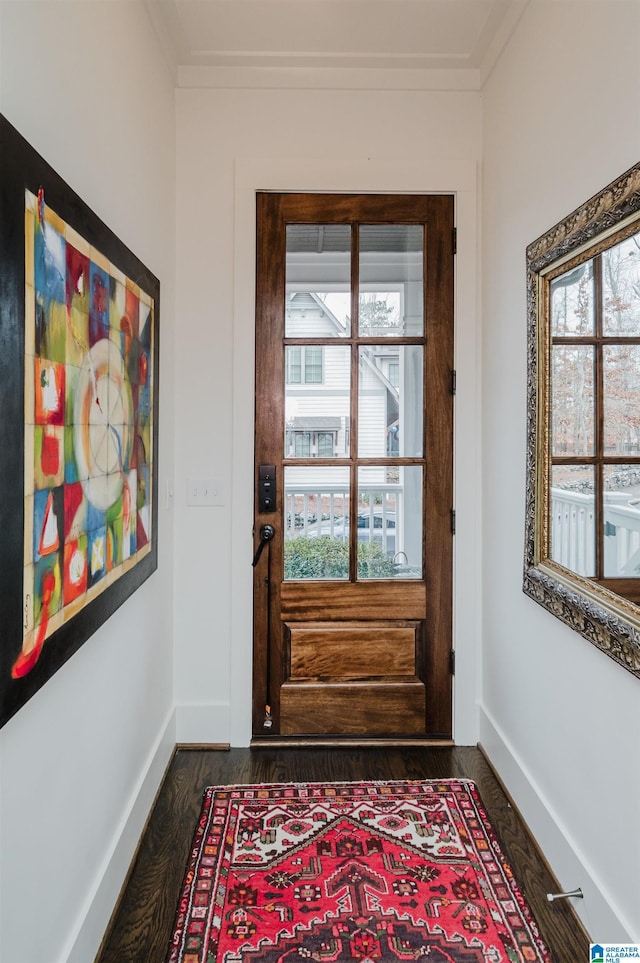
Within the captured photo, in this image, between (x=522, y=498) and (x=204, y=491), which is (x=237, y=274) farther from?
(x=522, y=498)

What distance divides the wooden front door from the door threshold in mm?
17

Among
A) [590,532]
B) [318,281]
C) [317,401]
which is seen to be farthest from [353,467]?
[590,532]

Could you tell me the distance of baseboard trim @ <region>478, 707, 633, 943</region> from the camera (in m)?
1.40

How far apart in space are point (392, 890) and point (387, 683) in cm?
88

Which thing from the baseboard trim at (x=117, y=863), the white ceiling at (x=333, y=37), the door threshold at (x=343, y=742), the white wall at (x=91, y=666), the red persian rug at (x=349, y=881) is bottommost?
the red persian rug at (x=349, y=881)

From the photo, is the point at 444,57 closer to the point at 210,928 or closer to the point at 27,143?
the point at 27,143

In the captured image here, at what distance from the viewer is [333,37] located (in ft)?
7.12

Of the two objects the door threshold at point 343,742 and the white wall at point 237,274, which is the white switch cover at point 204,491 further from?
the door threshold at point 343,742

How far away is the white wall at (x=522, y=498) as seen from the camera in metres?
1.37

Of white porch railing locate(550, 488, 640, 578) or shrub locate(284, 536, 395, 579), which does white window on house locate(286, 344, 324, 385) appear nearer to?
shrub locate(284, 536, 395, 579)

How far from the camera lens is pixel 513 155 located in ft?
6.84

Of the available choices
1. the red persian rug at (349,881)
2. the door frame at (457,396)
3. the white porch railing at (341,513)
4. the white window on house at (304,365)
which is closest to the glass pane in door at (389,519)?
the white porch railing at (341,513)

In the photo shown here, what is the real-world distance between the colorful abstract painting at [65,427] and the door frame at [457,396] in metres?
0.71

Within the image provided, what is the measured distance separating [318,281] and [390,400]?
22.5 inches
